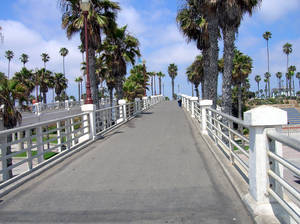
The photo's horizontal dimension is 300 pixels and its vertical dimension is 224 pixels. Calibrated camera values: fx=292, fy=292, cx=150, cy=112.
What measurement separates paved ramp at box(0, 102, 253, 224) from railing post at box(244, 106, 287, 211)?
388 mm

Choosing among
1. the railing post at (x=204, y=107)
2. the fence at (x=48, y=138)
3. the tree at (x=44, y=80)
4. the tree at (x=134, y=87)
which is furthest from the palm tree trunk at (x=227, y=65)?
the tree at (x=44, y=80)

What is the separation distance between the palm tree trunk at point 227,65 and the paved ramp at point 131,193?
8825mm

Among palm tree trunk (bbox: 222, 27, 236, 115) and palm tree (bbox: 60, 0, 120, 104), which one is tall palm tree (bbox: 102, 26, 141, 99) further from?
palm tree trunk (bbox: 222, 27, 236, 115)

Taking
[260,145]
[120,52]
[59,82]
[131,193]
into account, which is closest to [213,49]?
[120,52]

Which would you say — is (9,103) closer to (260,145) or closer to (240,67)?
(260,145)

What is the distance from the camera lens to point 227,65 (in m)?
16.4

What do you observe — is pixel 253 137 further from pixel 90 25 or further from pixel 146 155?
pixel 90 25

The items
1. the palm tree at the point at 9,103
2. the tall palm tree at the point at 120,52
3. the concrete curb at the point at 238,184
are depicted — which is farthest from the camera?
the tall palm tree at the point at 120,52

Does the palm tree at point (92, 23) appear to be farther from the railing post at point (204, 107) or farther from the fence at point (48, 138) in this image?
the railing post at point (204, 107)

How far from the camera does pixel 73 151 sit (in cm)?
933

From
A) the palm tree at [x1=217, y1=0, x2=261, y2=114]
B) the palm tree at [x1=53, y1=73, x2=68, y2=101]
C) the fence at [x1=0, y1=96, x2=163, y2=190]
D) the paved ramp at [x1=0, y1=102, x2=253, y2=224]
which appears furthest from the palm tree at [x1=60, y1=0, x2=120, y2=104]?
the palm tree at [x1=53, y1=73, x2=68, y2=101]

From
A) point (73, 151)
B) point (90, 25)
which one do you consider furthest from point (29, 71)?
point (73, 151)

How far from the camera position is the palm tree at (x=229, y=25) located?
53.3 feet

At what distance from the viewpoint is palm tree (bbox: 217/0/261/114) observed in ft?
53.3
